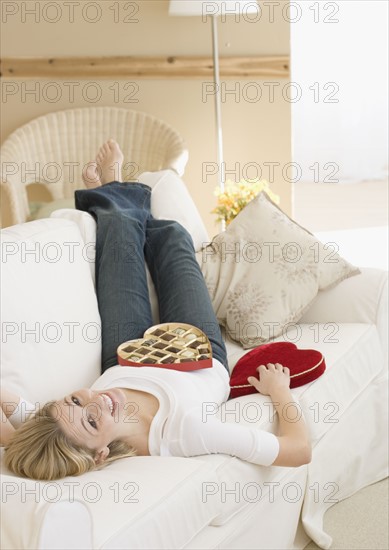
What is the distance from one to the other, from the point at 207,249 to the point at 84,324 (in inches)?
27.5

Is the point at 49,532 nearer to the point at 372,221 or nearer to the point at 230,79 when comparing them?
the point at 230,79

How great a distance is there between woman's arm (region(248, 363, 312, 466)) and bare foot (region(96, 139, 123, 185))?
93cm

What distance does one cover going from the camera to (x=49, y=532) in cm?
143

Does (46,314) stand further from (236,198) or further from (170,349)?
(236,198)

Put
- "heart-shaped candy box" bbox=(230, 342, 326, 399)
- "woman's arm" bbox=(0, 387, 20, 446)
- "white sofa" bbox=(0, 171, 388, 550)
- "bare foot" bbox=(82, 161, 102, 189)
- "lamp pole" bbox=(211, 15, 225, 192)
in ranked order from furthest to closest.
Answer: "lamp pole" bbox=(211, 15, 225, 192) → "bare foot" bbox=(82, 161, 102, 189) → "heart-shaped candy box" bbox=(230, 342, 326, 399) → "woman's arm" bbox=(0, 387, 20, 446) → "white sofa" bbox=(0, 171, 388, 550)

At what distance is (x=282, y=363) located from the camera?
2385 millimetres

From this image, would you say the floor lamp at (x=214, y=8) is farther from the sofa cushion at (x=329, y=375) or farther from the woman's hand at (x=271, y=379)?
the woman's hand at (x=271, y=379)

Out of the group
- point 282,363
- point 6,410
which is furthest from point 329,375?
point 6,410

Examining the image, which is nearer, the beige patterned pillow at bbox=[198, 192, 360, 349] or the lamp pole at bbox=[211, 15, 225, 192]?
the beige patterned pillow at bbox=[198, 192, 360, 349]

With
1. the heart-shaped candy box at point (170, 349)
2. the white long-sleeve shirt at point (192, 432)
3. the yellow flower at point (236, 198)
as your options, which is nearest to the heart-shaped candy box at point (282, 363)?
the heart-shaped candy box at point (170, 349)

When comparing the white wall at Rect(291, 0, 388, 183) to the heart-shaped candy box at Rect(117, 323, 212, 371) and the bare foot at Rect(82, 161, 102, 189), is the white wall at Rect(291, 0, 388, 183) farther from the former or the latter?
the heart-shaped candy box at Rect(117, 323, 212, 371)

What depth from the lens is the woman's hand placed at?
7.44 ft

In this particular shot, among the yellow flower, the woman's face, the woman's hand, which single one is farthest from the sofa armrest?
the yellow flower

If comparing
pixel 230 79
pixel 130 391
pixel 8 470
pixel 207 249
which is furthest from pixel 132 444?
pixel 230 79
